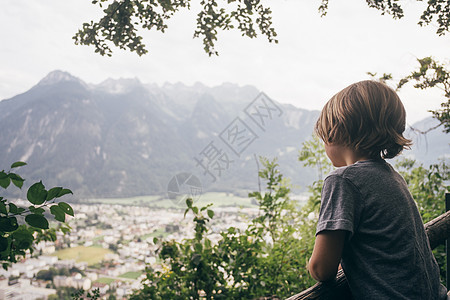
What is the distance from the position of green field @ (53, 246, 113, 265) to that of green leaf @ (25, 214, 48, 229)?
5.80m

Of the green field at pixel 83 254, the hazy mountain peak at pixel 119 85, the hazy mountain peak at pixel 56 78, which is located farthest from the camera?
the hazy mountain peak at pixel 119 85

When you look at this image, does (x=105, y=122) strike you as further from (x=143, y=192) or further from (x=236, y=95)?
(x=236, y=95)

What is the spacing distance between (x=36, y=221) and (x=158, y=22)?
1832 mm

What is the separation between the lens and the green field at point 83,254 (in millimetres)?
5880

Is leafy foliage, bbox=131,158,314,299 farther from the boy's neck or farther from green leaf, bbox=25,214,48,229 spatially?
green leaf, bbox=25,214,48,229

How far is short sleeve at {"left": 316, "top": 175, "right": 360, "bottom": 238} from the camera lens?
2.50ft

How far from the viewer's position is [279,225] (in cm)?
238

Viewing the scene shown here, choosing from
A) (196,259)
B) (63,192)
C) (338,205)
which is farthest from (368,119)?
(196,259)

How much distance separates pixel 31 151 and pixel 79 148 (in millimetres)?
4730

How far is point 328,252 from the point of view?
2.58ft

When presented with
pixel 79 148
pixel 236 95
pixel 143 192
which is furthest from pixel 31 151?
pixel 236 95

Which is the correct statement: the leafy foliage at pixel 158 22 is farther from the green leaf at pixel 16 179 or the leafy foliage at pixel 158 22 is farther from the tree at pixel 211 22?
the green leaf at pixel 16 179

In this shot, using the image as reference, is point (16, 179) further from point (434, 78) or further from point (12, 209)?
point (434, 78)

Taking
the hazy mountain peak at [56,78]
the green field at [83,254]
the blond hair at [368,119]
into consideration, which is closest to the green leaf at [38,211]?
the blond hair at [368,119]
